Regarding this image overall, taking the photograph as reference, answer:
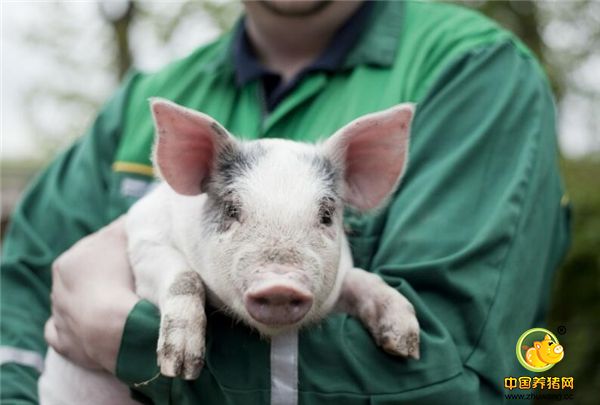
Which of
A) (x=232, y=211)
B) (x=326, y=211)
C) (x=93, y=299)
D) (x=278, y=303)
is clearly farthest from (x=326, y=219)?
(x=93, y=299)

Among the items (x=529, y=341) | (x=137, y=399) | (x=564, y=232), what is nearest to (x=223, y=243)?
(x=137, y=399)

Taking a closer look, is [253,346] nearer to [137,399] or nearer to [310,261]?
[310,261]

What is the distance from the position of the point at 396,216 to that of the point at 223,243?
600 mm

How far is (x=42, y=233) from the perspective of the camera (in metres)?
3.09

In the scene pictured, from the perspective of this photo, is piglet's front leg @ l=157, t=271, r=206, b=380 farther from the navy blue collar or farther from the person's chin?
the person's chin

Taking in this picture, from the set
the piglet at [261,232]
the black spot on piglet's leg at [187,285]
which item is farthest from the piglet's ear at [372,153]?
the black spot on piglet's leg at [187,285]

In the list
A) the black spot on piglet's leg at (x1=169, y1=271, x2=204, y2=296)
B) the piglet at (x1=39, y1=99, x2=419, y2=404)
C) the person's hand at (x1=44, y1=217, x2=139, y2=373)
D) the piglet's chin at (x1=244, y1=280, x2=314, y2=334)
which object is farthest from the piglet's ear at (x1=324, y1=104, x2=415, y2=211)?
the person's hand at (x1=44, y1=217, x2=139, y2=373)

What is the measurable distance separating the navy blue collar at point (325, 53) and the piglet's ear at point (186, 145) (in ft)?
2.52

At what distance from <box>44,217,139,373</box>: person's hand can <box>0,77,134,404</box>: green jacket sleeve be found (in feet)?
1.05

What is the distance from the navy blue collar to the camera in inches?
111

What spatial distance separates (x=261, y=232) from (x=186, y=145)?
0.46m

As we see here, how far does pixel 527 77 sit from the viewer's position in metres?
2.55

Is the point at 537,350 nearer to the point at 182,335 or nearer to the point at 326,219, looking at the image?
the point at 326,219

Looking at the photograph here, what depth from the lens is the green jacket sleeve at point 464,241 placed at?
1972 millimetres
